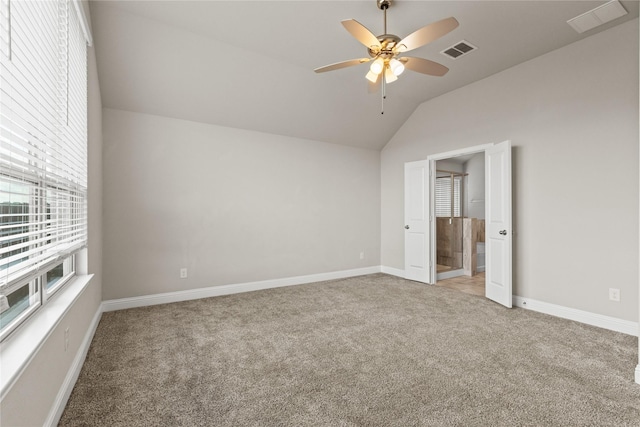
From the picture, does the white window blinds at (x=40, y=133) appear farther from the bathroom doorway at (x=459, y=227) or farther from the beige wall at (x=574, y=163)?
the bathroom doorway at (x=459, y=227)

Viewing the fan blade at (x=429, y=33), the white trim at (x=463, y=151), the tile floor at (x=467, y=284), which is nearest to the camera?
the fan blade at (x=429, y=33)

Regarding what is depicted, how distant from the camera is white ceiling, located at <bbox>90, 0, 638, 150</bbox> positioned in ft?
9.36

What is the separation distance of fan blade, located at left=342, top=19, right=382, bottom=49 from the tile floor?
374cm

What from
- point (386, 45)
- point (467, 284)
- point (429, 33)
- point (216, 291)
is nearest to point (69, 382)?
point (216, 291)

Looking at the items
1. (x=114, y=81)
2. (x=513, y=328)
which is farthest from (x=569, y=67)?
(x=114, y=81)

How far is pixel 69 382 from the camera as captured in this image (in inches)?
78.6

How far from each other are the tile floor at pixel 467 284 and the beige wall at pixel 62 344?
462 centimetres

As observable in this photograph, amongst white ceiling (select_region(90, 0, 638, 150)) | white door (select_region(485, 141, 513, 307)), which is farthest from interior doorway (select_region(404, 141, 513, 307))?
white ceiling (select_region(90, 0, 638, 150))

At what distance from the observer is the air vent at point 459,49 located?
11.3ft

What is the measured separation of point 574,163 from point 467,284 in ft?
7.98

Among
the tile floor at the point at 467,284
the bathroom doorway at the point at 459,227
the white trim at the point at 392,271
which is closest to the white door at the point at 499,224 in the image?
the tile floor at the point at 467,284

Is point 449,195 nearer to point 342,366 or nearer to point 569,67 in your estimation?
point 569,67

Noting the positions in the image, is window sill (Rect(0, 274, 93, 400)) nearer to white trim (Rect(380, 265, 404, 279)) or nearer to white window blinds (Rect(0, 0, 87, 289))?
white window blinds (Rect(0, 0, 87, 289))

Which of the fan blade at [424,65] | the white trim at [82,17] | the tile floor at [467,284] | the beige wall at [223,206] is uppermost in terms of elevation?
the white trim at [82,17]
